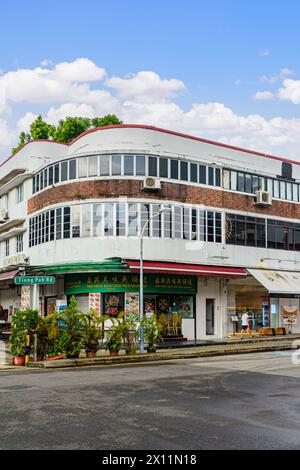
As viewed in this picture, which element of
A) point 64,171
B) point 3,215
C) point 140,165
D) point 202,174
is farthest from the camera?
point 3,215

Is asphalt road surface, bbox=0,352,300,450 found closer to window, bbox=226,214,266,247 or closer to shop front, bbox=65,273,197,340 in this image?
shop front, bbox=65,273,197,340

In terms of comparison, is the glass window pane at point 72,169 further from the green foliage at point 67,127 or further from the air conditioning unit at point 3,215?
the green foliage at point 67,127

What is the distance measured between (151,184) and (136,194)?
1041 millimetres

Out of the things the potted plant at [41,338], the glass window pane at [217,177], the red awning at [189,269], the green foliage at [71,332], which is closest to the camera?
the potted plant at [41,338]

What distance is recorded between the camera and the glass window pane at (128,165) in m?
31.4

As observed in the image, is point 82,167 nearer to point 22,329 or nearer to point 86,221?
point 86,221

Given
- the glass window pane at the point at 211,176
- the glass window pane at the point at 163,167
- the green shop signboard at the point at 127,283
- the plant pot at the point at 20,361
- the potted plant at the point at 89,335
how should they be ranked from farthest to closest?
the glass window pane at the point at 211,176, the glass window pane at the point at 163,167, the green shop signboard at the point at 127,283, the potted plant at the point at 89,335, the plant pot at the point at 20,361

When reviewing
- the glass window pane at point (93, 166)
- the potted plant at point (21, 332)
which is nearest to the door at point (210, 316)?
the glass window pane at point (93, 166)

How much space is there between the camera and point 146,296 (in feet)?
105

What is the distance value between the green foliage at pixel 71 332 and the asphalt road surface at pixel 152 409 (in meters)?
3.77

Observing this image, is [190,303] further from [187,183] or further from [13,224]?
[13,224]

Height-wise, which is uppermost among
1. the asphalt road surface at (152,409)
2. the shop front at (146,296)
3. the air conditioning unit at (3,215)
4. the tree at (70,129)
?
the tree at (70,129)

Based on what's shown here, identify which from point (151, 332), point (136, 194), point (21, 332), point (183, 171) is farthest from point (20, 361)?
point (183, 171)

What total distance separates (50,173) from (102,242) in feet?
19.9
